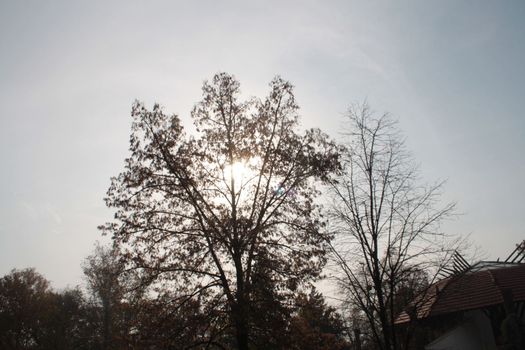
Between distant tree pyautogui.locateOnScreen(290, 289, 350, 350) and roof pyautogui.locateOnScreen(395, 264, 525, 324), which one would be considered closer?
distant tree pyautogui.locateOnScreen(290, 289, 350, 350)

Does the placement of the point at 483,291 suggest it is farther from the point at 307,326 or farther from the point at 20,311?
the point at 20,311

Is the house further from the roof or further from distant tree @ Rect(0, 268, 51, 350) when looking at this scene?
distant tree @ Rect(0, 268, 51, 350)

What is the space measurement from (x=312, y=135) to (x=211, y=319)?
7140 millimetres

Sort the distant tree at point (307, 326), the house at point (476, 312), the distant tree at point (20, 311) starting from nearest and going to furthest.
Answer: the distant tree at point (307, 326), the house at point (476, 312), the distant tree at point (20, 311)

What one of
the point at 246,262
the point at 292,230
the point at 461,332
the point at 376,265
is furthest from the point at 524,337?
the point at 246,262

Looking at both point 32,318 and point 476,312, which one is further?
point 32,318

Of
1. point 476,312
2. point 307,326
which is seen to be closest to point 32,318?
→ point 307,326

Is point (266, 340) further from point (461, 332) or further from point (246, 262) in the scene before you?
point (461, 332)

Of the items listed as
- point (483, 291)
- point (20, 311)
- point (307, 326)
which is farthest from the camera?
point (20, 311)

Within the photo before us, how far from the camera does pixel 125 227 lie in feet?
39.6

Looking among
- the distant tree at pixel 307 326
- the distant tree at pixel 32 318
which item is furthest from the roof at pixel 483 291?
the distant tree at pixel 32 318

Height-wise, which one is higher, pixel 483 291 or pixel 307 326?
pixel 483 291

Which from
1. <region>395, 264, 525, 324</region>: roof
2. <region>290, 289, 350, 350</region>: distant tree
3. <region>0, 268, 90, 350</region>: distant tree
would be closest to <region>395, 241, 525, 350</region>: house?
<region>395, 264, 525, 324</region>: roof

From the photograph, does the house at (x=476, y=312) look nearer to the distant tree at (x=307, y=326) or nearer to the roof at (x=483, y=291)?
the roof at (x=483, y=291)
